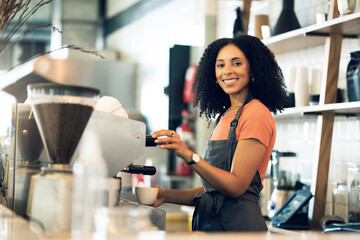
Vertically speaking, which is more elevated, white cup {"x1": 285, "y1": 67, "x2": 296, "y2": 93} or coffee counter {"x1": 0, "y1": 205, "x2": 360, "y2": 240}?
white cup {"x1": 285, "y1": 67, "x2": 296, "y2": 93}

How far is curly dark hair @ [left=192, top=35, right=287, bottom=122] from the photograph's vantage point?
217 cm

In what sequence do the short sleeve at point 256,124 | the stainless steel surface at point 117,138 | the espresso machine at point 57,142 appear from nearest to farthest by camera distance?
the espresso machine at point 57,142
the stainless steel surface at point 117,138
the short sleeve at point 256,124

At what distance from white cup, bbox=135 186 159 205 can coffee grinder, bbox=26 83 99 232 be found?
0.57 m

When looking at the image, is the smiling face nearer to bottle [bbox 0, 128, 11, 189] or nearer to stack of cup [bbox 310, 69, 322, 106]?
bottle [bbox 0, 128, 11, 189]

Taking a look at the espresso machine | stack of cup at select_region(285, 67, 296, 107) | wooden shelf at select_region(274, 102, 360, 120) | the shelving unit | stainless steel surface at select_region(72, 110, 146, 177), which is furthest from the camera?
stack of cup at select_region(285, 67, 296, 107)

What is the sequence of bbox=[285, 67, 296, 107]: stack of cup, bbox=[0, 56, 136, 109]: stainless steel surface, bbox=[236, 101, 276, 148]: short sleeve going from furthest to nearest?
bbox=[0, 56, 136, 109]: stainless steel surface < bbox=[285, 67, 296, 107]: stack of cup < bbox=[236, 101, 276, 148]: short sleeve

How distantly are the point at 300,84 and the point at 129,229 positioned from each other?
7.57ft

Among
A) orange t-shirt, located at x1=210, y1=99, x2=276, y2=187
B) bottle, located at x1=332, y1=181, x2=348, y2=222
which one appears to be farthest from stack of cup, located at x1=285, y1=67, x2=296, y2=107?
orange t-shirt, located at x1=210, y1=99, x2=276, y2=187

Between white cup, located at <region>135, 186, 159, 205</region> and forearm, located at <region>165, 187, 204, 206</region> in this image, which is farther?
forearm, located at <region>165, 187, 204, 206</region>

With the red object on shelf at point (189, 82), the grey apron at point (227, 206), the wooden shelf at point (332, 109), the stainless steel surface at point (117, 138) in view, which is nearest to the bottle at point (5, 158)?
the stainless steel surface at point (117, 138)

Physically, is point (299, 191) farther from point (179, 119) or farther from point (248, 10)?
point (179, 119)

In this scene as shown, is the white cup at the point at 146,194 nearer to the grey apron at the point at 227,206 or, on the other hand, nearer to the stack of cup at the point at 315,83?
the grey apron at the point at 227,206

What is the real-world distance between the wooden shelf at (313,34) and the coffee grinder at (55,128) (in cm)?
172

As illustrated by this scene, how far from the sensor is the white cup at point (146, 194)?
1.88 meters
